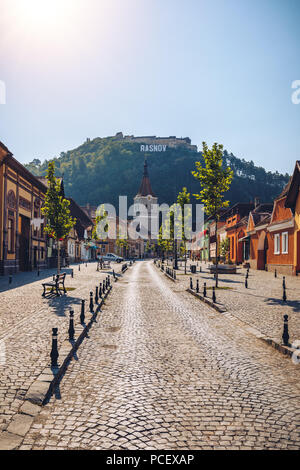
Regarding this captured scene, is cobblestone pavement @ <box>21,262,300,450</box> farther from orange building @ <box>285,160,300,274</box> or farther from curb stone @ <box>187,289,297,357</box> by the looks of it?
orange building @ <box>285,160,300,274</box>

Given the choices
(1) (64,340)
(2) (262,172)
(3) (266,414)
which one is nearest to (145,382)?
(3) (266,414)

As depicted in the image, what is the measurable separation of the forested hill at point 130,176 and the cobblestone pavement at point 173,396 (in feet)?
395

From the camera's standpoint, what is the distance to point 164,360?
7.16 m

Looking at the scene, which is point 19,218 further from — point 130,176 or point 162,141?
point 162,141

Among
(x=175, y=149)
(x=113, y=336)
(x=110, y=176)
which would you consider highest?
(x=175, y=149)

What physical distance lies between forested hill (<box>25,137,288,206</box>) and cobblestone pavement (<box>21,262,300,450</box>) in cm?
12029

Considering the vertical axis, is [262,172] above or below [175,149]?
below

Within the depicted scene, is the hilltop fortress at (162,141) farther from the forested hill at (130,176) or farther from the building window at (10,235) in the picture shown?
the building window at (10,235)

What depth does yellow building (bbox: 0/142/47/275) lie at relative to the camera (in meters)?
29.5

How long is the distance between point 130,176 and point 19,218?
113m

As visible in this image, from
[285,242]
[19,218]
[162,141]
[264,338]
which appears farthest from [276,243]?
[162,141]

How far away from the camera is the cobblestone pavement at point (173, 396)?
4.08 metres
